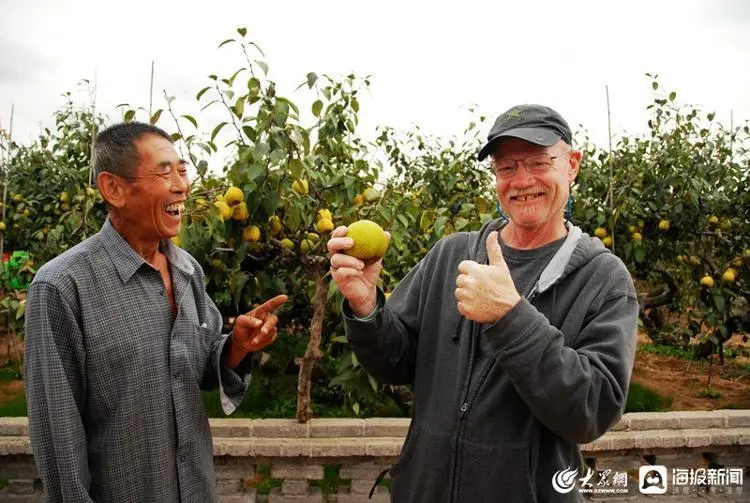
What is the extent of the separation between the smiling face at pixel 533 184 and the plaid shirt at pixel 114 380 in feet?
2.75

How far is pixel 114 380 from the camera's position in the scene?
4.19 ft

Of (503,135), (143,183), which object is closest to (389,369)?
(503,135)

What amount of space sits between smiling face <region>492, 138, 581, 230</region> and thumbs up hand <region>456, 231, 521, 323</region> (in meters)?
0.26

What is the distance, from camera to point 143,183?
1346mm

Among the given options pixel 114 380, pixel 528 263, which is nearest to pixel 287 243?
pixel 114 380

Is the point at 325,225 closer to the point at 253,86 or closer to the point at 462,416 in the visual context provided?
the point at 253,86

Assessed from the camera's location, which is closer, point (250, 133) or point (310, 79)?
point (250, 133)

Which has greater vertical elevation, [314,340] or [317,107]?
[317,107]

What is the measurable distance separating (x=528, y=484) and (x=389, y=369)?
402 millimetres

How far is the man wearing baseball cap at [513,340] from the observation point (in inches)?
41.4

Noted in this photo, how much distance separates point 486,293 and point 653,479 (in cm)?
209

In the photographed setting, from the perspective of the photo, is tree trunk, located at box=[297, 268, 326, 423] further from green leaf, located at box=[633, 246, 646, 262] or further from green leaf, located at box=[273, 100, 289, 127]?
green leaf, located at box=[633, 246, 646, 262]

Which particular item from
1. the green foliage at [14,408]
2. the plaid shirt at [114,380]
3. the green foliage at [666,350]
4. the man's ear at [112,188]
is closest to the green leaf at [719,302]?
the green foliage at [666,350]

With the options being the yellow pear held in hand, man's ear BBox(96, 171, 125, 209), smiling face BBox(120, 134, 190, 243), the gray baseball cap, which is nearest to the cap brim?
the gray baseball cap
